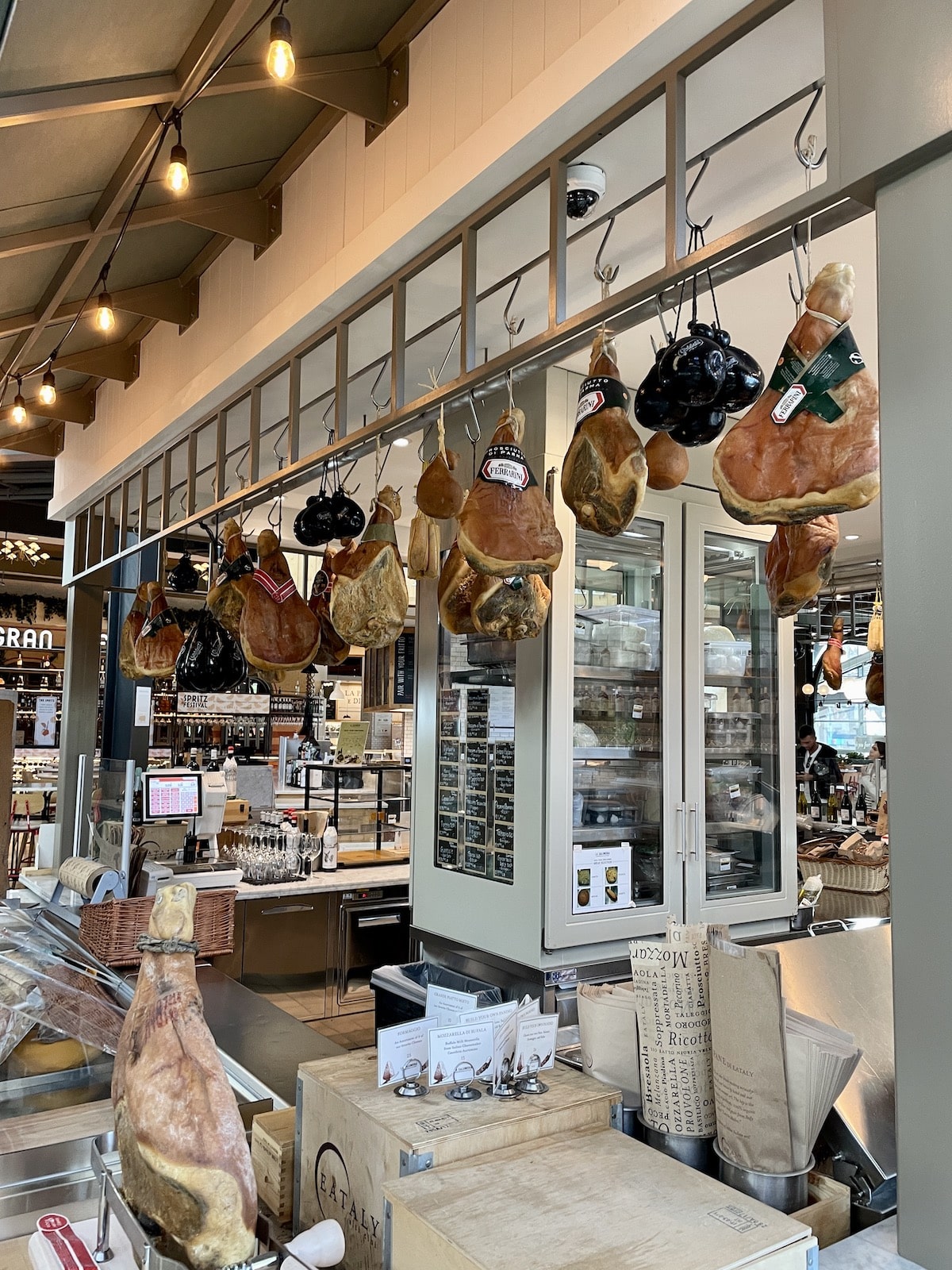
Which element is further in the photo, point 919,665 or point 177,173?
point 177,173

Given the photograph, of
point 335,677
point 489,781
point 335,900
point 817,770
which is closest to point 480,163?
point 489,781

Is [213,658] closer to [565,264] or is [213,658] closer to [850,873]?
[565,264]

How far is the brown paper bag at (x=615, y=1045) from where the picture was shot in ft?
5.22

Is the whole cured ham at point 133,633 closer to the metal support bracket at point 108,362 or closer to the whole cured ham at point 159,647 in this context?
the whole cured ham at point 159,647

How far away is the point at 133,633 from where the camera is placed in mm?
4395

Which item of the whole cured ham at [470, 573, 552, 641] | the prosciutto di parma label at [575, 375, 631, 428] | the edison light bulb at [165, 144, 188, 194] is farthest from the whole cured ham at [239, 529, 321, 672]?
the prosciutto di parma label at [575, 375, 631, 428]

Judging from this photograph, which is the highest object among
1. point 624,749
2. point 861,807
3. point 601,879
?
point 624,749

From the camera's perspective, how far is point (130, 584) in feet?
20.4

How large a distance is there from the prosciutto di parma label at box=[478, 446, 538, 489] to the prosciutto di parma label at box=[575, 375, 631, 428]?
0.69 ft

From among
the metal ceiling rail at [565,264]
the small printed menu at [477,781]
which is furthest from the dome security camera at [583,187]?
the small printed menu at [477,781]

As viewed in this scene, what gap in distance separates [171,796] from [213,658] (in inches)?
46.6

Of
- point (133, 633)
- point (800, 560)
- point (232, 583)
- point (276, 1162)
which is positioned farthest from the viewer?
point (133, 633)

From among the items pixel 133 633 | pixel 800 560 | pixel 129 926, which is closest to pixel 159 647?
pixel 133 633

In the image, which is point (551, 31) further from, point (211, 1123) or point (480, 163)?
point (211, 1123)
